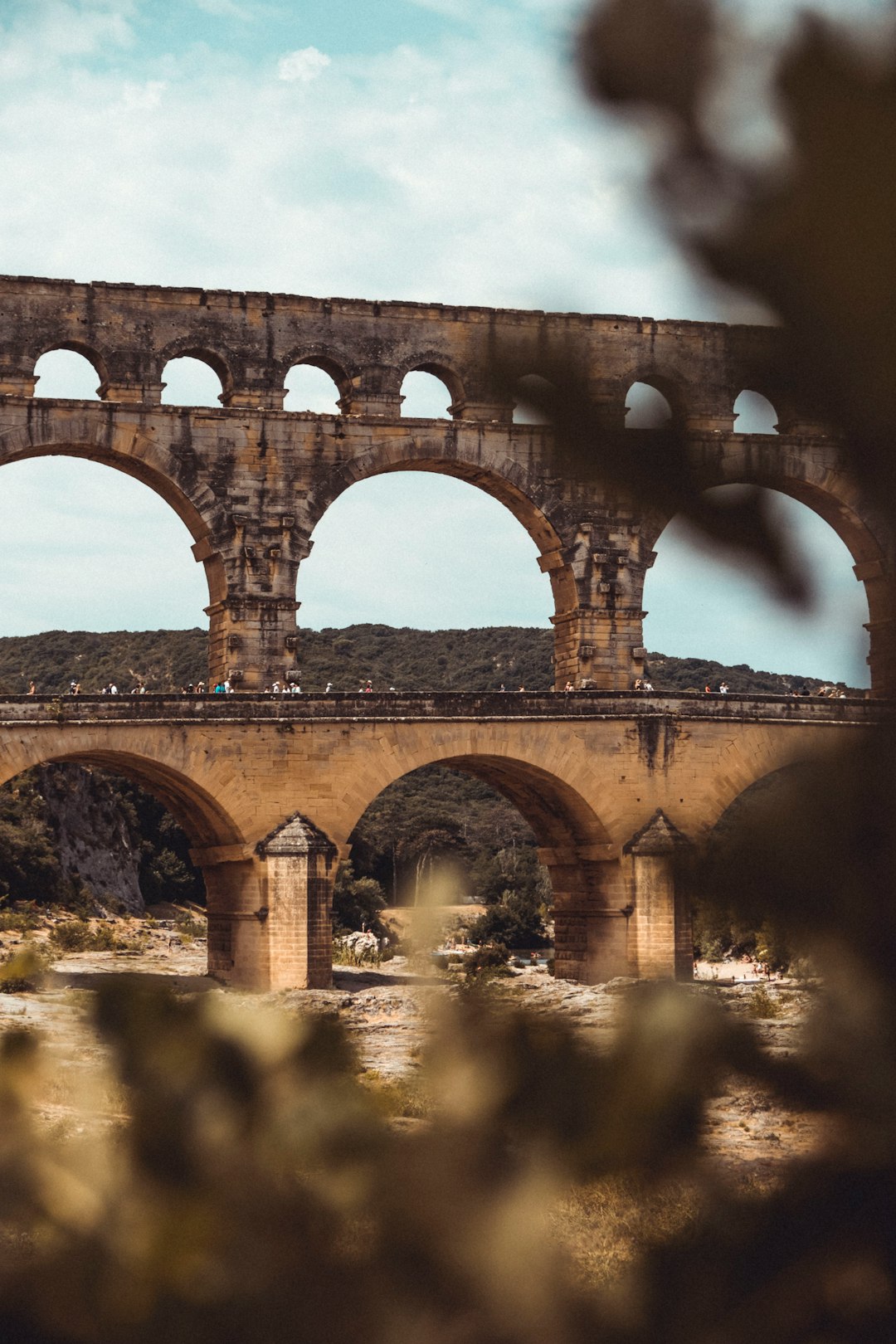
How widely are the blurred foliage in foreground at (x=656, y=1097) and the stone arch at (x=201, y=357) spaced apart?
2560 cm

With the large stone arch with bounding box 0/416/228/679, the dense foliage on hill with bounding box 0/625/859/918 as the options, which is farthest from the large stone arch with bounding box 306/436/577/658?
the dense foliage on hill with bounding box 0/625/859/918

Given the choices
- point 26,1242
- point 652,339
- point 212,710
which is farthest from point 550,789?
point 26,1242

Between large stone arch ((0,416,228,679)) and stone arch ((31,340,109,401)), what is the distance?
63 cm

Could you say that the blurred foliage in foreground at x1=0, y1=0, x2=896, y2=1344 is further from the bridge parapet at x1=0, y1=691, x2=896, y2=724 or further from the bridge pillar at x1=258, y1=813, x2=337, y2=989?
the bridge pillar at x1=258, y1=813, x2=337, y2=989

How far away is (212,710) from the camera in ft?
85.2

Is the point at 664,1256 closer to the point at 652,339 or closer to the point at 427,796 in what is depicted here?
the point at 652,339

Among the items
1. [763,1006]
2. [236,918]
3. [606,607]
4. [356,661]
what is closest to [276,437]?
[606,607]

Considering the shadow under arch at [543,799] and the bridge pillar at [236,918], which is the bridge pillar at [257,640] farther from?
the shadow under arch at [543,799]

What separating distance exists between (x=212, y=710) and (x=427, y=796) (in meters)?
32.8

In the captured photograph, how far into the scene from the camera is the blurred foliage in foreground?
123 inches

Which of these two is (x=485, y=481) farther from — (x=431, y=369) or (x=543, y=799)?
(x=543, y=799)

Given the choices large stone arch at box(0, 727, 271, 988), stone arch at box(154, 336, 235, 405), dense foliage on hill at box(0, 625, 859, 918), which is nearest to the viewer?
large stone arch at box(0, 727, 271, 988)

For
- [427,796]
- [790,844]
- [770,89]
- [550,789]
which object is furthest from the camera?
[427,796]

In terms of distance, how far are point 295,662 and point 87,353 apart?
571cm
